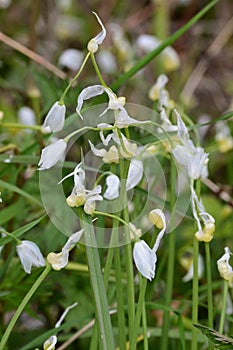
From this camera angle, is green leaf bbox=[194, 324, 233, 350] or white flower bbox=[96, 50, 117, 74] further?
white flower bbox=[96, 50, 117, 74]

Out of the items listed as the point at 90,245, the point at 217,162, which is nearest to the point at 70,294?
the point at 90,245

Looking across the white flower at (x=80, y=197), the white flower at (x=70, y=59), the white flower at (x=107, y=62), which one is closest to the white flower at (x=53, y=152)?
the white flower at (x=80, y=197)

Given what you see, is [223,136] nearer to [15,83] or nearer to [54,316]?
[54,316]

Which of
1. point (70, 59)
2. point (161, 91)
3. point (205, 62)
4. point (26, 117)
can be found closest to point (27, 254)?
point (161, 91)

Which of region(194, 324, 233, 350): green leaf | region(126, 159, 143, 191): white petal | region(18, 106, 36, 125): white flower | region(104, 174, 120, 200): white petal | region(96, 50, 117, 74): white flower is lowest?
region(194, 324, 233, 350): green leaf

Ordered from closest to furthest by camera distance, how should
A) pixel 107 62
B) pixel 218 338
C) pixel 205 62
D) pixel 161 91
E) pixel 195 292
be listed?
pixel 218 338
pixel 195 292
pixel 161 91
pixel 107 62
pixel 205 62

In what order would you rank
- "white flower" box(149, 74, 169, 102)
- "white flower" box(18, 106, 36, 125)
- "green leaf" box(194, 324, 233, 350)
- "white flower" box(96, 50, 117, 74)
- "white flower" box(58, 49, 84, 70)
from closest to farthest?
"green leaf" box(194, 324, 233, 350) < "white flower" box(149, 74, 169, 102) < "white flower" box(18, 106, 36, 125) < "white flower" box(58, 49, 84, 70) < "white flower" box(96, 50, 117, 74)

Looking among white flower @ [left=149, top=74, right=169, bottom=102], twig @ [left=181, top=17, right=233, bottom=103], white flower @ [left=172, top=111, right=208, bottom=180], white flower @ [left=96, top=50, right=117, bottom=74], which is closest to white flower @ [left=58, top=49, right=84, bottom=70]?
white flower @ [left=96, top=50, right=117, bottom=74]

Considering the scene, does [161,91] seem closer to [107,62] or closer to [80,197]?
[80,197]

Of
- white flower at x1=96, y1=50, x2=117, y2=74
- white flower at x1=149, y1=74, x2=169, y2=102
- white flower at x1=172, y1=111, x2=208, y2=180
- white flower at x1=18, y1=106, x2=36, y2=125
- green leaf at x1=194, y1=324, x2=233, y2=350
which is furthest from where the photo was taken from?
white flower at x1=96, y1=50, x2=117, y2=74

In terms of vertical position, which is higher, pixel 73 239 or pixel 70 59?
pixel 70 59

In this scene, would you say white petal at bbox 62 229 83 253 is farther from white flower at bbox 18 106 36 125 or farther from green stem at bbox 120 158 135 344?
white flower at bbox 18 106 36 125

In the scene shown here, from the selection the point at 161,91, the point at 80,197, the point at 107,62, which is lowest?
the point at 80,197
